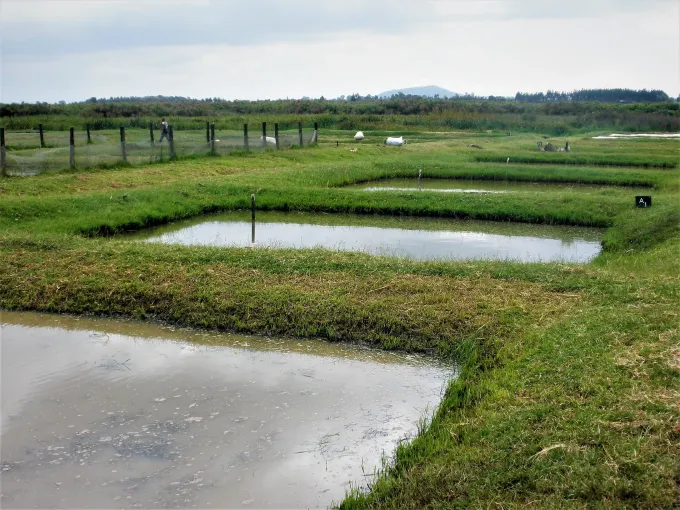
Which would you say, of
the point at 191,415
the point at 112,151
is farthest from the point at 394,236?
the point at 112,151

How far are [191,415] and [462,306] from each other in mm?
3698

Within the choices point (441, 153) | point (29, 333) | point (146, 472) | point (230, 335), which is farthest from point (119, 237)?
point (441, 153)

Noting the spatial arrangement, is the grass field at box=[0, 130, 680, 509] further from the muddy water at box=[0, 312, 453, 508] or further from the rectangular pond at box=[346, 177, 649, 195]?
the rectangular pond at box=[346, 177, 649, 195]

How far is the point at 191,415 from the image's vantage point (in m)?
6.42

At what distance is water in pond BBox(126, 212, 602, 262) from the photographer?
508 inches

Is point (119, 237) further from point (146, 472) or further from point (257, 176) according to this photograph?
point (146, 472)

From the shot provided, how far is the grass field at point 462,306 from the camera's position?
16.2ft

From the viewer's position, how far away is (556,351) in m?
7.01

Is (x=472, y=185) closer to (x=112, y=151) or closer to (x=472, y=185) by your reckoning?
(x=472, y=185)

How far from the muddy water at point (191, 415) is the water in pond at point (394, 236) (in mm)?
4443

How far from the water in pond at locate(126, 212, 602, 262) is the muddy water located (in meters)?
4.44

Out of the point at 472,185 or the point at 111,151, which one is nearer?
the point at 111,151

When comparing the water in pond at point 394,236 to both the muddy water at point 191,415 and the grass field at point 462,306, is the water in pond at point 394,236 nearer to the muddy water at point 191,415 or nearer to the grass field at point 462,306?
the grass field at point 462,306

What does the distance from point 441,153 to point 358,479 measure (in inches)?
1053
